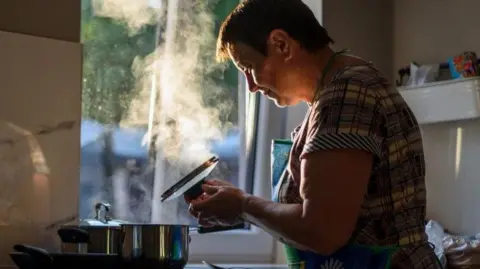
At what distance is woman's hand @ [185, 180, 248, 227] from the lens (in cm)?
148

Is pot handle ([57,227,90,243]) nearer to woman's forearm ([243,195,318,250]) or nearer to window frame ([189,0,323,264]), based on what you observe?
woman's forearm ([243,195,318,250])

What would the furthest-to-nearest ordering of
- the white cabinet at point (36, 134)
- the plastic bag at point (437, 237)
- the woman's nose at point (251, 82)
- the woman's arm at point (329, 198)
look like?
the plastic bag at point (437, 237)
the white cabinet at point (36, 134)
the woman's nose at point (251, 82)
the woman's arm at point (329, 198)

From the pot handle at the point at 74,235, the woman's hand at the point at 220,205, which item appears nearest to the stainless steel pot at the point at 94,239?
the pot handle at the point at 74,235

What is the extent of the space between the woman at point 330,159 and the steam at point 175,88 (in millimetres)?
932

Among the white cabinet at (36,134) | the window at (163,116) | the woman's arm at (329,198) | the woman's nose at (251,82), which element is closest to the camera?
the woman's arm at (329,198)

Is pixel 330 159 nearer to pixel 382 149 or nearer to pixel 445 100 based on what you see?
pixel 382 149

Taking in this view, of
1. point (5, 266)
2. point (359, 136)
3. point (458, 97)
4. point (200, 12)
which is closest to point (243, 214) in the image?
point (359, 136)

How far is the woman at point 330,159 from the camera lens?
1299mm

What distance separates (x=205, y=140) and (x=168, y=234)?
0.82 m

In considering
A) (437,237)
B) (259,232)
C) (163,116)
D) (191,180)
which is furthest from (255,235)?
(191,180)

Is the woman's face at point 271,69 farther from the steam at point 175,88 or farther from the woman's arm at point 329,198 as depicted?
the steam at point 175,88

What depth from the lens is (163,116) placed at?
8.27 feet

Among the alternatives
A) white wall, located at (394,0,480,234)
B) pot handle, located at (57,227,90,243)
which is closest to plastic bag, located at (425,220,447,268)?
white wall, located at (394,0,480,234)

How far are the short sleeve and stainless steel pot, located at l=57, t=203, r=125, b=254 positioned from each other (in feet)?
2.20
